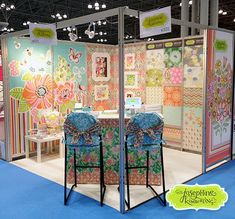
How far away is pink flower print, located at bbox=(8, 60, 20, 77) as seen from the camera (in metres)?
5.40

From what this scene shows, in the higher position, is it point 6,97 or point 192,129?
point 6,97

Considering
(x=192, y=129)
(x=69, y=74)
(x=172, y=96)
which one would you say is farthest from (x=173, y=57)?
(x=69, y=74)

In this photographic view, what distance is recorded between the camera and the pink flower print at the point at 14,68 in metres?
5.40

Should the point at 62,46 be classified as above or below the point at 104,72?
above

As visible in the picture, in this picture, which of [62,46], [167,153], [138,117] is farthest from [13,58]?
[167,153]

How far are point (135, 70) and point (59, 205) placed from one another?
157 inches

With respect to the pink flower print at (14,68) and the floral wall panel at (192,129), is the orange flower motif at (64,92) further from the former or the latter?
the floral wall panel at (192,129)

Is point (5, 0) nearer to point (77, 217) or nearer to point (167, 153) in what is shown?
point (167, 153)

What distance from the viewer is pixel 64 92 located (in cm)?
625

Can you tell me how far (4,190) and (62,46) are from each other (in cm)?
312

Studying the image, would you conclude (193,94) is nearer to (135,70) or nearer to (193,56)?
(193,56)

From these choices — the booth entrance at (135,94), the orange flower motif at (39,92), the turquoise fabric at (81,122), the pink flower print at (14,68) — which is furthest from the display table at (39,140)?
the turquoise fabric at (81,122)

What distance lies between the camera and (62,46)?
613 centimetres

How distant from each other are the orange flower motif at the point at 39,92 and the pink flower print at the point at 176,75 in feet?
8.09
